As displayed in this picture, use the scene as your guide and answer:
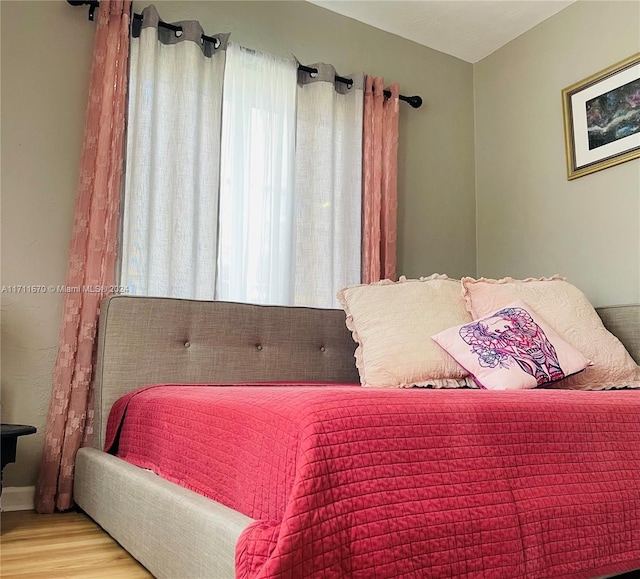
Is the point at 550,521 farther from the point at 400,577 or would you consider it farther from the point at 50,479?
the point at 50,479

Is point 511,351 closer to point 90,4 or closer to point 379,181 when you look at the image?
point 379,181

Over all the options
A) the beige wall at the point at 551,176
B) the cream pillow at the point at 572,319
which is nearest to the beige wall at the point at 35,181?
the cream pillow at the point at 572,319

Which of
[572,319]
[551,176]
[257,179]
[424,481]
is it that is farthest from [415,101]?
[424,481]

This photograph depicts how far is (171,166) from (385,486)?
1.77 metres

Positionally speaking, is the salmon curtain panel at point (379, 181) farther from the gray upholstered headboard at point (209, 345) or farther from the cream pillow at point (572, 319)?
the cream pillow at point (572, 319)

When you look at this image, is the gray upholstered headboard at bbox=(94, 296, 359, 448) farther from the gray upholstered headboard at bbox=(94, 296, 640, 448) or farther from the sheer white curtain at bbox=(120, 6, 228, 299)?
the sheer white curtain at bbox=(120, 6, 228, 299)

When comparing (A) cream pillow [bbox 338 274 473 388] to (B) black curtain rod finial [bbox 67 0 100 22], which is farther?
(B) black curtain rod finial [bbox 67 0 100 22]

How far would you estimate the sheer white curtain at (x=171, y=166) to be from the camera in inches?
94.2

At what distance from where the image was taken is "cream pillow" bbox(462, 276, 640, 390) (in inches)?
82.5

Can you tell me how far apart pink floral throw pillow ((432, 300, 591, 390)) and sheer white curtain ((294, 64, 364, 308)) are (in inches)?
33.0

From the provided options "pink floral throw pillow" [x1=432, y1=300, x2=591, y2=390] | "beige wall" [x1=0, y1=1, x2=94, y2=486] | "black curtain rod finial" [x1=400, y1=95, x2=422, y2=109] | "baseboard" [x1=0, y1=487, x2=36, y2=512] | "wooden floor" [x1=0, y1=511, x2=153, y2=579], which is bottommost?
"wooden floor" [x1=0, y1=511, x2=153, y2=579]

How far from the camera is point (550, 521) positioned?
1.17 meters

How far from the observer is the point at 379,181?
2951 millimetres

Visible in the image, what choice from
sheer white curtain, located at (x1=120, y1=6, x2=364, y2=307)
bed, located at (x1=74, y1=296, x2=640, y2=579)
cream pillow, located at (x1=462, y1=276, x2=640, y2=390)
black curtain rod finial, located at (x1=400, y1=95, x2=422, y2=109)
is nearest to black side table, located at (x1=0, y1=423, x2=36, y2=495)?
bed, located at (x1=74, y1=296, x2=640, y2=579)
